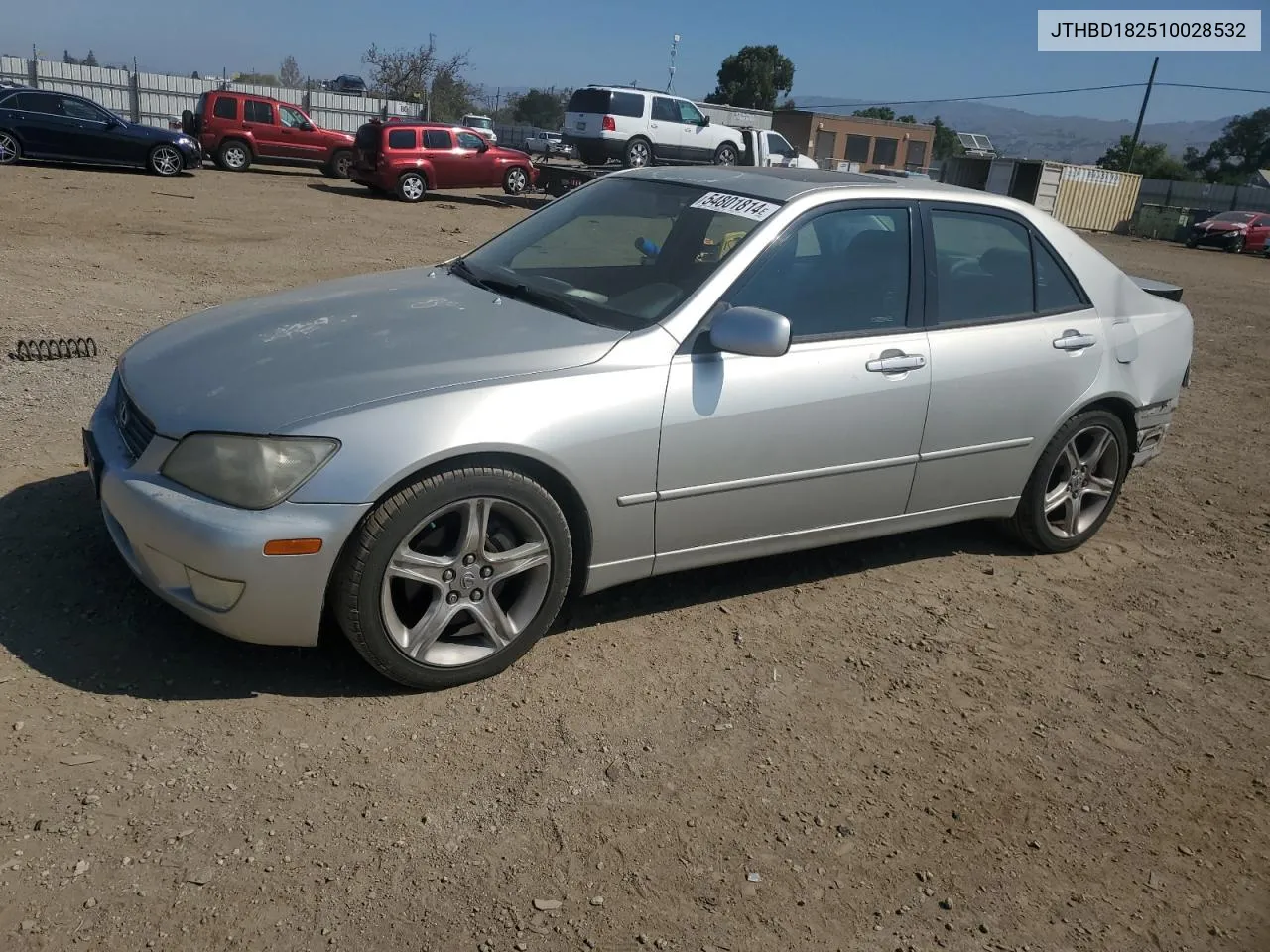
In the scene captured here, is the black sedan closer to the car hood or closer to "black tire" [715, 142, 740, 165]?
"black tire" [715, 142, 740, 165]

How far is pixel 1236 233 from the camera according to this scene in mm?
33125

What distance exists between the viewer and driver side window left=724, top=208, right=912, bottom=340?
3.96m

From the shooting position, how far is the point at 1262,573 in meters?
5.20

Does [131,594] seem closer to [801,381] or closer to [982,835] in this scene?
[801,381]

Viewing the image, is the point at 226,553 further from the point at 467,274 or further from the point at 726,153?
the point at 726,153

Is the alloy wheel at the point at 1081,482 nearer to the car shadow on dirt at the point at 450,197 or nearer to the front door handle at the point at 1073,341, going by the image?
the front door handle at the point at 1073,341

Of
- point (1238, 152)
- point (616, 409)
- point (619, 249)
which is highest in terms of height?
point (1238, 152)

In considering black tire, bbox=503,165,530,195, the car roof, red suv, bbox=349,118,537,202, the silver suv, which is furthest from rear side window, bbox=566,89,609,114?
the car roof

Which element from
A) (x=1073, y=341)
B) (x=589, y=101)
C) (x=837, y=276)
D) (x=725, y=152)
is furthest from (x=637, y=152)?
(x=837, y=276)

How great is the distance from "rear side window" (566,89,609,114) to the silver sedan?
23.9m

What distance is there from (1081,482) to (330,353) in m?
3.53

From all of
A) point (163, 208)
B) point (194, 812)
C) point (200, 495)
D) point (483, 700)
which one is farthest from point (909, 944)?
point (163, 208)

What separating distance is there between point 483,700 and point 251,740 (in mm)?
717

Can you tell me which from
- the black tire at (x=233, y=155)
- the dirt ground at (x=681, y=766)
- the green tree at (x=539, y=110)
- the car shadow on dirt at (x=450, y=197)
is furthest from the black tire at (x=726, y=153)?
the green tree at (x=539, y=110)
